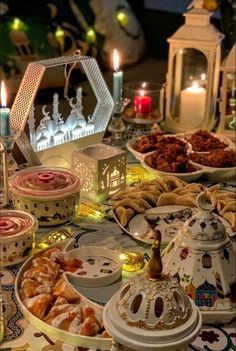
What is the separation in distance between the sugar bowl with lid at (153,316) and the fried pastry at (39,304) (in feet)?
0.65

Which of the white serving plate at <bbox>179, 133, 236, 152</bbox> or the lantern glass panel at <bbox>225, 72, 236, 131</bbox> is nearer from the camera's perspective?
the white serving plate at <bbox>179, 133, 236, 152</bbox>

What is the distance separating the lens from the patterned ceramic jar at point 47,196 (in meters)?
1.21

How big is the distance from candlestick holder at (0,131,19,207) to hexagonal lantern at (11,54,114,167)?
49 mm

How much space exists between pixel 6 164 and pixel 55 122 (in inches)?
10.0

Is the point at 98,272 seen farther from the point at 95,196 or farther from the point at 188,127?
the point at 188,127

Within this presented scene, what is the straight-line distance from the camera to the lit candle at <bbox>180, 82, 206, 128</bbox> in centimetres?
180

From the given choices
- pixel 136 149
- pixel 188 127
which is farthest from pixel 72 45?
pixel 136 149

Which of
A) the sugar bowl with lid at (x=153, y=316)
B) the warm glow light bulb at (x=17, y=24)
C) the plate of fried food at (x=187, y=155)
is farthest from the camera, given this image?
the warm glow light bulb at (x=17, y=24)

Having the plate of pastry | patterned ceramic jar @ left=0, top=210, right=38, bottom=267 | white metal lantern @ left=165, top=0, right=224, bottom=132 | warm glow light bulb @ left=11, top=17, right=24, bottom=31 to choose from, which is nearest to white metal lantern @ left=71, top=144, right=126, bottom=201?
the plate of pastry

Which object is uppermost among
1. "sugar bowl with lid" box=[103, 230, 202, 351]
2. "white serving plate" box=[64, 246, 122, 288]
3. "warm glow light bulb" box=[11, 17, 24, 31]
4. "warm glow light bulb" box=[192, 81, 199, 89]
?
"warm glow light bulb" box=[11, 17, 24, 31]

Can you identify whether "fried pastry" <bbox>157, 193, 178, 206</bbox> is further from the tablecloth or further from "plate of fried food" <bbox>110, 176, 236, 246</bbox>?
the tablecloth

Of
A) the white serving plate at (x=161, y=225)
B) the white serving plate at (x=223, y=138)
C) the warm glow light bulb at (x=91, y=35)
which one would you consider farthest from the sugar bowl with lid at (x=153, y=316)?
the warm glow light bulb at (x=91, y=35)

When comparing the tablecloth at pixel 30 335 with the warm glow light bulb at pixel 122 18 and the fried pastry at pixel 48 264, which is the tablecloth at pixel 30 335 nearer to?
the fried pastry at pixel 48 264

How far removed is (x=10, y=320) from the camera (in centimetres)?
93
